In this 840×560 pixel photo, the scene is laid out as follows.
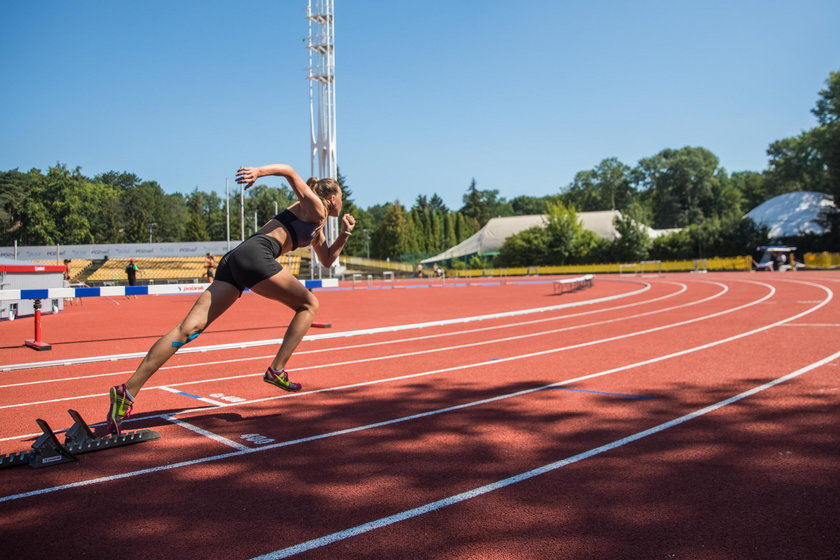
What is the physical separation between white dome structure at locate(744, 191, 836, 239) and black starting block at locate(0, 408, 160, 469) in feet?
200

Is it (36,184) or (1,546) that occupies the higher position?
(36,184)

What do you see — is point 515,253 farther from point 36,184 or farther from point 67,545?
point 67,545

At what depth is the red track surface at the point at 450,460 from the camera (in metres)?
2.62

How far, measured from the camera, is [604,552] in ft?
8.09

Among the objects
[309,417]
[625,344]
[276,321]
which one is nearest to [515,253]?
[276,321]

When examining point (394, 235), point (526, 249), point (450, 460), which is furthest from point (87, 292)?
point (394, 235)

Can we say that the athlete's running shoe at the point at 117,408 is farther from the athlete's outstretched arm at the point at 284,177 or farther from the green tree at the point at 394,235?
the green tree at the point at 394,235

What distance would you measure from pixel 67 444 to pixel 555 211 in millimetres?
70081

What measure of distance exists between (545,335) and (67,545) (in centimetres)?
854

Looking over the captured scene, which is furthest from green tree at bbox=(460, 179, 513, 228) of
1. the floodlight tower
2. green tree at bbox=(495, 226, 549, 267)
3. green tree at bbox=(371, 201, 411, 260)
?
the floodlight tower

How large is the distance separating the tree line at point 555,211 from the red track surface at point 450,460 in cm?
4019

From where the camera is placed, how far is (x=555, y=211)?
70875mm

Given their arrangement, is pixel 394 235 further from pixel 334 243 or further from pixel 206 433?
pixel 206 433

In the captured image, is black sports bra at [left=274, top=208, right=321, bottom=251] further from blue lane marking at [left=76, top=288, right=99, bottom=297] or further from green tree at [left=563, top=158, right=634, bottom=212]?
green tree at [left=563, top=158, right=634, bottom=212]
